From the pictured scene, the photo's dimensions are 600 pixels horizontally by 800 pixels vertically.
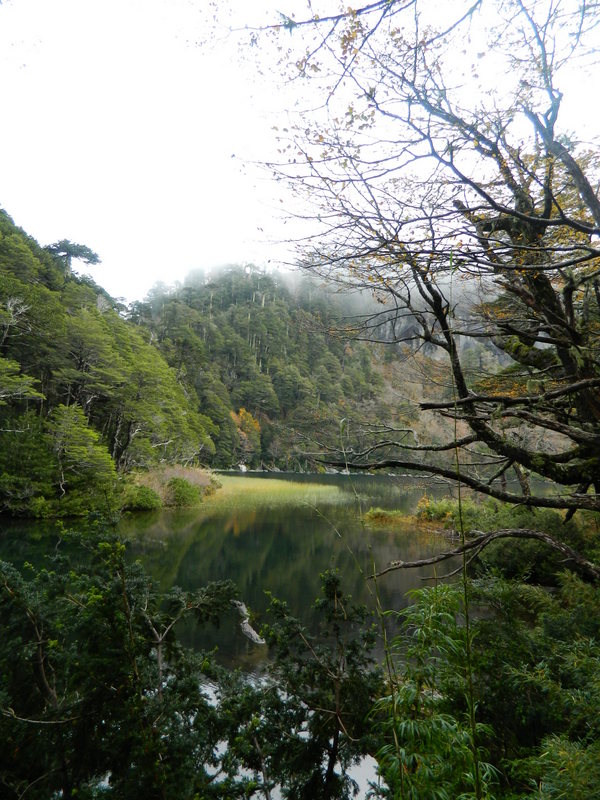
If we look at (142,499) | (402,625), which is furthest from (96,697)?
(142,499)

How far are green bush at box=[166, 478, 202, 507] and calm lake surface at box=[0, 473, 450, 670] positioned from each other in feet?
2.61

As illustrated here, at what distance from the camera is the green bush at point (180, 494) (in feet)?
55.1

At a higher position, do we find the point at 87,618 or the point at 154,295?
the point at 154,295

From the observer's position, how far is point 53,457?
12.1m

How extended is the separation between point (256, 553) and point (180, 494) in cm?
804

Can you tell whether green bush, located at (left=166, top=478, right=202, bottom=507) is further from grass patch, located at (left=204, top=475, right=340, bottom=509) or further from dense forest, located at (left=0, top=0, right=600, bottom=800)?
dense forest, located at (left=0, top=0, right=600, bottom=800)

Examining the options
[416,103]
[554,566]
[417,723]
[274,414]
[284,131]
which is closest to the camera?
[417,723]

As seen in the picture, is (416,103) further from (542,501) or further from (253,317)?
(253,317)

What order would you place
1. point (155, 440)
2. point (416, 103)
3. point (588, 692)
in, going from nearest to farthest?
point (588, 692), point (416, 103), point (155, 440)

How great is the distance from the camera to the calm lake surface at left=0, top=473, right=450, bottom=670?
242 inches

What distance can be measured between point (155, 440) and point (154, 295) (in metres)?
38.8

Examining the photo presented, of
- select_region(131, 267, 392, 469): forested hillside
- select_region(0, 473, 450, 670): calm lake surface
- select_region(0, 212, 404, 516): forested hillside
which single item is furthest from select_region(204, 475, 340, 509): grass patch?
select_region(0, 212, 404, 516): forested hillside

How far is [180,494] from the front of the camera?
16.9 m

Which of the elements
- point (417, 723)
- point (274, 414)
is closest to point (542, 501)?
point (417, 723)
